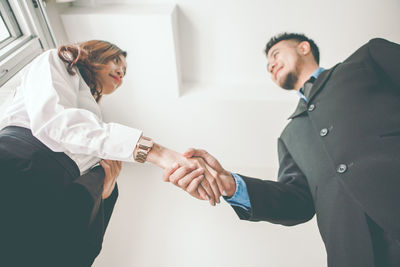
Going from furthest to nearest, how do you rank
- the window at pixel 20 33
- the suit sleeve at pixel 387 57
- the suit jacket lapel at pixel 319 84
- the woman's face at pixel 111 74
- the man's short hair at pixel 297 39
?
the man's short hair at pixel 297 39
the window at pixel 20 33
the woman's face at pixel 111 74
the suit jacket lapel at pixel 319 84
the suit sleeve at pixel 387 57

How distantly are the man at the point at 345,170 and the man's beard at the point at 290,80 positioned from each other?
0.18m

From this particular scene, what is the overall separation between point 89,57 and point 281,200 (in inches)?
42.7

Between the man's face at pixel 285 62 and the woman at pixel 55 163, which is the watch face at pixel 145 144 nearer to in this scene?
the woman at pixel 55 163

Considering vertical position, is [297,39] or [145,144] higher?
[297,39]

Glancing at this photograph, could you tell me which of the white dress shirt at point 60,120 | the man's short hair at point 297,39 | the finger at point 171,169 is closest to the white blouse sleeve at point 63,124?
the white dress shirt at point 60,120

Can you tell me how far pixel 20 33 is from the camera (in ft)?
4.57

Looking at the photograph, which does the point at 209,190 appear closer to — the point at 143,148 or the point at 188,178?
the point at 188,178

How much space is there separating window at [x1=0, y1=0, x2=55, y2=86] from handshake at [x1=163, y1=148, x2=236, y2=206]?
1.07 meters

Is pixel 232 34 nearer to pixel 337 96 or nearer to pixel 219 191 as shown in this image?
pixel 337 96

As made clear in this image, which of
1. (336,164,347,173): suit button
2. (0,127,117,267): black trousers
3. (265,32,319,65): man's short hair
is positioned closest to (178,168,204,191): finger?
(0,127,117,267): black trousers

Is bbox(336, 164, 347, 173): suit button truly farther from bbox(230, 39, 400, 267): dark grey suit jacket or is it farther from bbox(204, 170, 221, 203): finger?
bbox(204, 170, 221, 203): finger

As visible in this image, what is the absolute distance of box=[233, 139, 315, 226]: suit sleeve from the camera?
3.14 feet

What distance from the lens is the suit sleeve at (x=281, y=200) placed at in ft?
3.14

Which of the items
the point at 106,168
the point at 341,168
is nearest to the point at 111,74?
the point at 106,168
